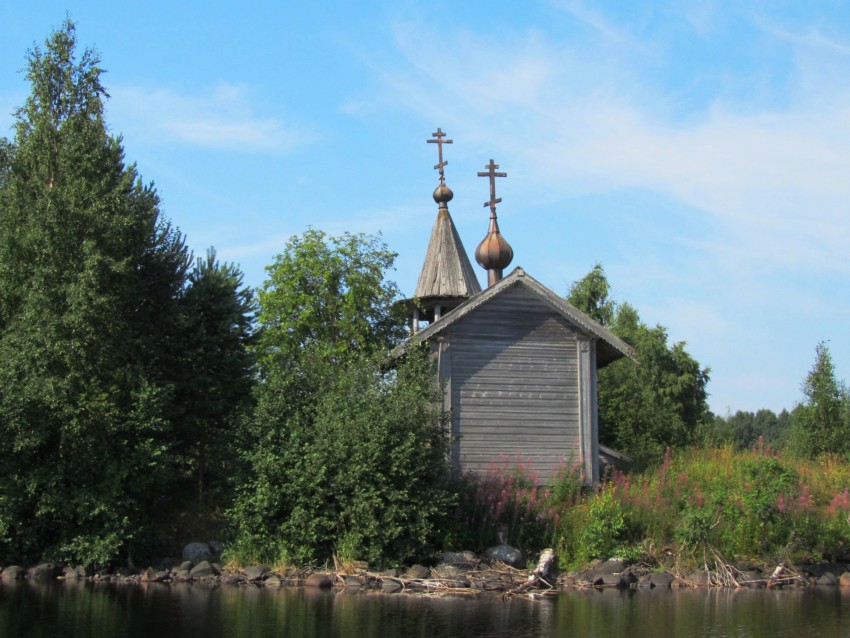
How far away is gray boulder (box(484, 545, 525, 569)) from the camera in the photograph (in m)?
22.1

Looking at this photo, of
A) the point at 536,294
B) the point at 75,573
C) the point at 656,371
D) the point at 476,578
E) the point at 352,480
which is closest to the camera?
the point at 476,578

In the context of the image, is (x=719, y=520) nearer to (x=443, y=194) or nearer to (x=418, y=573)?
(x=418, y=573)

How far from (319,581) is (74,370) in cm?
868

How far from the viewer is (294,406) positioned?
24062 millimetres

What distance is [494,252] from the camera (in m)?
34.6

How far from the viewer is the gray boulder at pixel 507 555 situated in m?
22.1

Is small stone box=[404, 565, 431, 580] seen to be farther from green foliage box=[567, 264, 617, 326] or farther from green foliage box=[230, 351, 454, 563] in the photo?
green foliage box=[567, 264, 617, 326]

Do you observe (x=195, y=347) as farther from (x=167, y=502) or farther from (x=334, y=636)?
(x=334, y=636)

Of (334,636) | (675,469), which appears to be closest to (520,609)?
(334,636)

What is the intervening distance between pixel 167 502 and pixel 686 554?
15318mm

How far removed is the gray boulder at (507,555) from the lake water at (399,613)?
2269 mm

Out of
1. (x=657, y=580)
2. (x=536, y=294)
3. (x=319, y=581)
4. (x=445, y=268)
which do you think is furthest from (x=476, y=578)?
(x=445, y=268)

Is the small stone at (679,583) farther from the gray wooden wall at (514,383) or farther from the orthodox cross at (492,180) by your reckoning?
the orthodox cross at (492,180)

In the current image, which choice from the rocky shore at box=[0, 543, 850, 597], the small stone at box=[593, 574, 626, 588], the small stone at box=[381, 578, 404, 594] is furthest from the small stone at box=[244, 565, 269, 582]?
the small stone at box=[593, 574, 626, 588]
